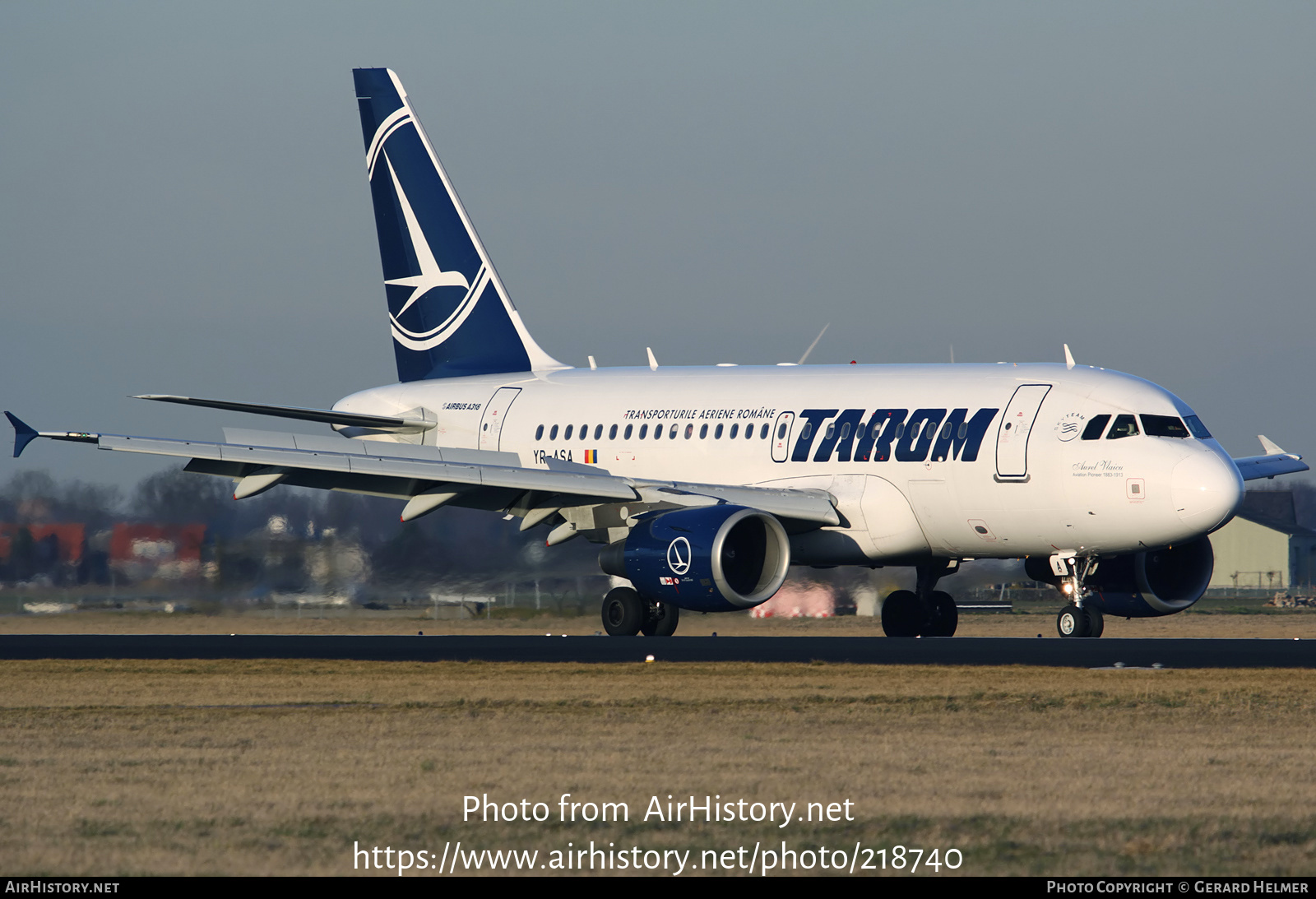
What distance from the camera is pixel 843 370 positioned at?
90.5ft

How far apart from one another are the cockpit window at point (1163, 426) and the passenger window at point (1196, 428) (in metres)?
0.13

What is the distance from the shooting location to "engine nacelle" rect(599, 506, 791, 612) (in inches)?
938

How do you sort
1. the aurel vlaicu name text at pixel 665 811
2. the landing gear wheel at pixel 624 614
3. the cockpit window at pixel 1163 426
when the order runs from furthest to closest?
the landing gear wheel at pixel 624 614 < the cockpit window at pixel 1163 426 < the aurel vlaicu name text at pixel 665 811

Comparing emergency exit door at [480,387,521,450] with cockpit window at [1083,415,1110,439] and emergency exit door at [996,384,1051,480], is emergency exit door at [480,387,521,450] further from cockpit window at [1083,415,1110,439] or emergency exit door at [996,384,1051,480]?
cockpit window at [1083,415,1110,439]

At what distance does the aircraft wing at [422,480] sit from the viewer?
25094 millimetres

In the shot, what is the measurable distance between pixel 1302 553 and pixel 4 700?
1780 inches

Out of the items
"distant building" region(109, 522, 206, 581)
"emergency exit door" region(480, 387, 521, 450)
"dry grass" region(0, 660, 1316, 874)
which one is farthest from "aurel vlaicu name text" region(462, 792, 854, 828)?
"distant building" region(109, 522, 206, 581)

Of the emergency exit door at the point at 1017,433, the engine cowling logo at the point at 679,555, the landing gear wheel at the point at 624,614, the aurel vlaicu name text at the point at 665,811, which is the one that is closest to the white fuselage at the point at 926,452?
the emergency exit door at the point at 1017,433

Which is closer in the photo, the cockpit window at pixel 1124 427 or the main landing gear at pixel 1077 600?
the cockpit window at pixel 1124 427

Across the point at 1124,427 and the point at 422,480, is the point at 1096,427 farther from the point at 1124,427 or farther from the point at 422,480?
the point at 422,480

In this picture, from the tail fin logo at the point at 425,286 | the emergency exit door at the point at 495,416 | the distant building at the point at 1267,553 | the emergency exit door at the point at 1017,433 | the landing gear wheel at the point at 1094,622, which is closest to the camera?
the emergency exit door at the point at 1017,433

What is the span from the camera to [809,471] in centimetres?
2642

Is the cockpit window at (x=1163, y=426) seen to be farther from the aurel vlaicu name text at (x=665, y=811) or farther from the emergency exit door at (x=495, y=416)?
the aurel vlaicu name text at (x=665, y=811)
